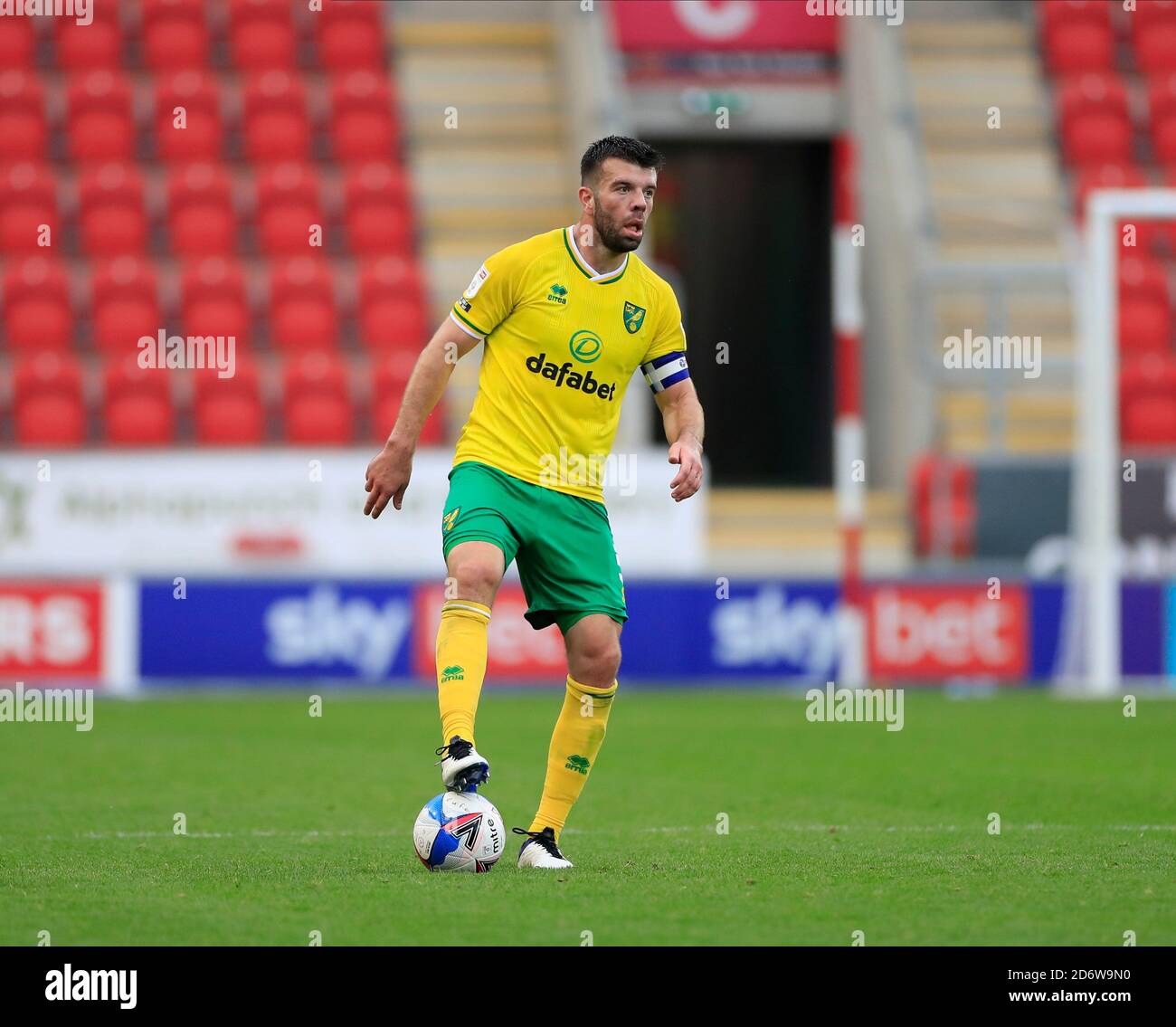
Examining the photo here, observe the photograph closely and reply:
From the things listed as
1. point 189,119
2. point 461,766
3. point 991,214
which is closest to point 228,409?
point 189,119

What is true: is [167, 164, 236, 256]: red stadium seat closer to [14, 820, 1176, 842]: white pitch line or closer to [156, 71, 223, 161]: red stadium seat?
[156, 71, 223, 161]: red stadium seat

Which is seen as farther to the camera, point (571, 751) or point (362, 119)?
point (362, 119)

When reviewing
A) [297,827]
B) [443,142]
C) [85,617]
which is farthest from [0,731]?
[443,142]

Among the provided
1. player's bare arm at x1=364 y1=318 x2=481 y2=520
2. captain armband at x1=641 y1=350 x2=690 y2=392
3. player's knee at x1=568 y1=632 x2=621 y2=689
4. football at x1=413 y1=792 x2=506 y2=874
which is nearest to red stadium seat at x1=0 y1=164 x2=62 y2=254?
captain armband at x1=641 y1=350 x2=690 y2=392

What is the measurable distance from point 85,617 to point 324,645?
1.70m

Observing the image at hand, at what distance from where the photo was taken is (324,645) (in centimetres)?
1462

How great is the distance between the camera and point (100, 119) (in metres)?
18.8

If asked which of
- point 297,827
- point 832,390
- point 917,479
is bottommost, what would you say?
point 297,827

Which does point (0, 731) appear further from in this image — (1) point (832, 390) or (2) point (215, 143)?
(1) point (832, 390)

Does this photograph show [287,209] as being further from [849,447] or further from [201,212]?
[849,447]

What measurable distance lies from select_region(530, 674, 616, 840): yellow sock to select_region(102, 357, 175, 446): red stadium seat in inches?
433

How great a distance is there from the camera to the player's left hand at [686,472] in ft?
19.3

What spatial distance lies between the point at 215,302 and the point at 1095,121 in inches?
356

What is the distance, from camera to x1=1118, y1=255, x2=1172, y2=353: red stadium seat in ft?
61.0
